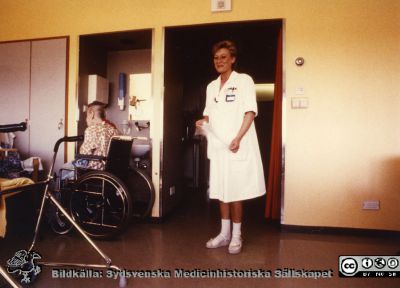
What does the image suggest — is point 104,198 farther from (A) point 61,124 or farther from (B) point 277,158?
Result: (B) point 277,158

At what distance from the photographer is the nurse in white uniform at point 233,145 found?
213 cm

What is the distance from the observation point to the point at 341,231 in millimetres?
2637

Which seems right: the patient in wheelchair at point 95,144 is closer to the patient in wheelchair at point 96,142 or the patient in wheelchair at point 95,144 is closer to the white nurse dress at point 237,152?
the patient in wheelchair at point 96,142

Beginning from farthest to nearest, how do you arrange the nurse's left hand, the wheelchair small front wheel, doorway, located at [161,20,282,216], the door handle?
1. the door handle
2. doorway, located at [161,20,282,216]
3. the wheelchair small front wheel
4. the nurse's left hand

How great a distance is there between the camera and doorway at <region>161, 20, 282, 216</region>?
3.06 m

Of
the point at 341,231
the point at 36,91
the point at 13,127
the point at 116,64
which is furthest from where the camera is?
the point at 116,64

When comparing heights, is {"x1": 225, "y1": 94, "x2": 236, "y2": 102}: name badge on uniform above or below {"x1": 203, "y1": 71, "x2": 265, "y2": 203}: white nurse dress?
above

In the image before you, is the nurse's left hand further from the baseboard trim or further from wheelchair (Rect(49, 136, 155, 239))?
the baseboard trim

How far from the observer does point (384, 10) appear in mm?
2582

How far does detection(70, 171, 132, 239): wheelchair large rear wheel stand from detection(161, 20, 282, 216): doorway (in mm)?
721

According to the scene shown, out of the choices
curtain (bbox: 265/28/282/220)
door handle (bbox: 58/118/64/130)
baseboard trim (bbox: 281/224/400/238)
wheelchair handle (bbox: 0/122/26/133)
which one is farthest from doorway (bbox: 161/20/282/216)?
wheelchair handle (bbox: 0/122/26/133)

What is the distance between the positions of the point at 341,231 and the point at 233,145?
1.49m

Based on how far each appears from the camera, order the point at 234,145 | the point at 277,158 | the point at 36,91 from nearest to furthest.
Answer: the point at 234,145, the point at 277,158, the point at 36,91

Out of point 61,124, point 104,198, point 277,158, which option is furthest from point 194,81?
point 104,198
